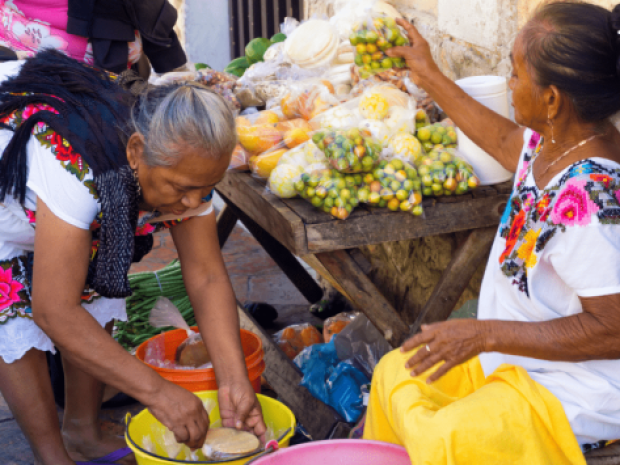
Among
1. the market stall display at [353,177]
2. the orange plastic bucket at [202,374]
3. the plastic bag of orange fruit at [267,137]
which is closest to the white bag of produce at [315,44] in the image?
the market stall display at [353,177]

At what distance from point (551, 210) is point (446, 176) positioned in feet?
1.84

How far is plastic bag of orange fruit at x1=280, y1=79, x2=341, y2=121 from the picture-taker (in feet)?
7.89

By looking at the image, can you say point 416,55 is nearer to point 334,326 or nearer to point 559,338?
point 559,338

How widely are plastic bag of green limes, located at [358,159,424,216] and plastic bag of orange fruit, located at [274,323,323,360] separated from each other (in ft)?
4.18

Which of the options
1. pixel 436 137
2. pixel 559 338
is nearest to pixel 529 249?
pixel 559 338

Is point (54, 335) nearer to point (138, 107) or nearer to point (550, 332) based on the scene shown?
point (138, 107)

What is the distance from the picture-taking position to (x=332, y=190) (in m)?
1.86

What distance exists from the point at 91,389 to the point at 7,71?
110cm

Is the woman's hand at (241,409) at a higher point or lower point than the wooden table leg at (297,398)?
higher

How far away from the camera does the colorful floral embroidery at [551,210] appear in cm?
132

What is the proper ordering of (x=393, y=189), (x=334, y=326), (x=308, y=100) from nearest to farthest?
1. (x=393, y=189)
2. (x=308, y=100)
3. (x=334, y=326)

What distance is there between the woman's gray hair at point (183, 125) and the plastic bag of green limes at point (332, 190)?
393 millimetres

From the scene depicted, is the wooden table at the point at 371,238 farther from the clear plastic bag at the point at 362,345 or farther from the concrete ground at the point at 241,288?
the concrete ground at the point at 241,288

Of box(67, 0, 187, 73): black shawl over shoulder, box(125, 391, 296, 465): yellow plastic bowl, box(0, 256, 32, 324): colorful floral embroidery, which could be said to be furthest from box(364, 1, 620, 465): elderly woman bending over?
box(67, 0, 187, 73): black shawl over shoulder
